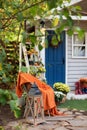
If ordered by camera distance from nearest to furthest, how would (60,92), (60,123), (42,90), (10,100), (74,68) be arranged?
(10,100), (60,123), (42,90), (60,92), (74,68)

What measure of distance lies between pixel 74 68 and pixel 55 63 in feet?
2.23

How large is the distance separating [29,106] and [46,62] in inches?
149

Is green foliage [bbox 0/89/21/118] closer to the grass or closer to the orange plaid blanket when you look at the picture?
the orange plaid blanket

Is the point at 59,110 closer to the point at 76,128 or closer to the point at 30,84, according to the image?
the point at 30,84

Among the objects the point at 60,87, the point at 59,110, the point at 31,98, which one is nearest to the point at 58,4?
the point at 31,98

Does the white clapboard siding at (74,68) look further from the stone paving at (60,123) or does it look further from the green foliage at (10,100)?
the green foliage at (10,100)

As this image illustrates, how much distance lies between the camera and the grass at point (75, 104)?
7914 mm

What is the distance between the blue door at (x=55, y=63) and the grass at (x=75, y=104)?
1357 millimetres

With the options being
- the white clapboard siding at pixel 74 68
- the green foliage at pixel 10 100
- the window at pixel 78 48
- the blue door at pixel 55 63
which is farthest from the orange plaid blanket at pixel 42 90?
the green foliage at pixel 10 100

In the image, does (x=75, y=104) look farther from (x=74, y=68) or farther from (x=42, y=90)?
Result: (x=74, y=68)

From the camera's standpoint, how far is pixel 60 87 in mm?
8781

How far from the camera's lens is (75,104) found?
8406 mm

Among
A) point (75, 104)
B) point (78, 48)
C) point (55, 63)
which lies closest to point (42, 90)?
point (75, 104)

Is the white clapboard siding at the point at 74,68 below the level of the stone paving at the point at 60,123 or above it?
above
